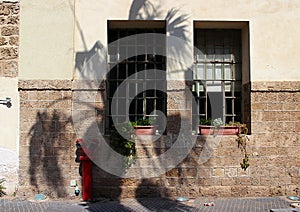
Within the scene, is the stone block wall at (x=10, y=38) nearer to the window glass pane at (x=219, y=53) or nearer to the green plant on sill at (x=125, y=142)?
the green plant on sill at (x=125, y=142)

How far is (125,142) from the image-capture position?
7266 millimetres

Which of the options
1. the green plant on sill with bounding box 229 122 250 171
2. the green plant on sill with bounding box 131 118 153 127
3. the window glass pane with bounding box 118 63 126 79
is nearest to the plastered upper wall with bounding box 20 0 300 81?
the window glass pane with bounding box 118 63 126 79

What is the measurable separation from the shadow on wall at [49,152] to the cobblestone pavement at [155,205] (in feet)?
1.32

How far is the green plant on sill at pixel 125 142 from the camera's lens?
287 inches

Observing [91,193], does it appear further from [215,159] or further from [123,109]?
[215,159]

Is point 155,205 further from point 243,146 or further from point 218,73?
point 218,73

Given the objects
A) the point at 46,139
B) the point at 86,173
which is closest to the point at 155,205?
the point at 86,173

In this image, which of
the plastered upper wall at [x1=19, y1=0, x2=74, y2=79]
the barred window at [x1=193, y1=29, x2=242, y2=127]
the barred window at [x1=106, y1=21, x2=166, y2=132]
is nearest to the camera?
the plastered upper wall at [x1=19, y1=0, x2=74, y2=79]

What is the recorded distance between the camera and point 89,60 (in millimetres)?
7480

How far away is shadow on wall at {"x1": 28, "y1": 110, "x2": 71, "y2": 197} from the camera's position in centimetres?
731

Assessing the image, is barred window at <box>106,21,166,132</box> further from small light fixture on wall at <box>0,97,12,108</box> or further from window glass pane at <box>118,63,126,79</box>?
small light fixture on wall at <box>0,97,12,108</box>

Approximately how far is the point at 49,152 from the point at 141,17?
11.1ft

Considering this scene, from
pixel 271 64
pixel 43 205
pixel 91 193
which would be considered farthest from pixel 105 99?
pixel 271 64

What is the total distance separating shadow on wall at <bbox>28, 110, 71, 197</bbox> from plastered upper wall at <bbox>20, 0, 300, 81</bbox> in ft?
3.10
